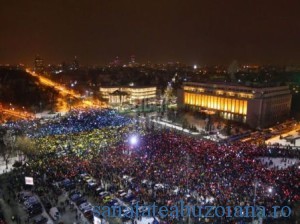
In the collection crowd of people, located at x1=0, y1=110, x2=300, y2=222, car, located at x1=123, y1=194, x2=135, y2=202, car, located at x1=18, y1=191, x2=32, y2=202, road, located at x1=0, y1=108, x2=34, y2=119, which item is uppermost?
crowd of people, located at x1=0, y1=110, x2=300, y2=222

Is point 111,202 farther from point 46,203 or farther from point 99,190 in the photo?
point 46,203

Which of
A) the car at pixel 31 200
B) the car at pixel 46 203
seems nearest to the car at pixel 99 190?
the car at pixel 46 203

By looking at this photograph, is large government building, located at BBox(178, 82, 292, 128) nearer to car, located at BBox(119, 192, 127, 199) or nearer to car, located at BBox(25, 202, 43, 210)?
car, located at BBox(119, 192, 127, 199)

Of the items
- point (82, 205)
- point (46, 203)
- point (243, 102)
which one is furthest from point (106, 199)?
point (243, 102)

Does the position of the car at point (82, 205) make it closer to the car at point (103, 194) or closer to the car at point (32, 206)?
the car at point (103, 194)

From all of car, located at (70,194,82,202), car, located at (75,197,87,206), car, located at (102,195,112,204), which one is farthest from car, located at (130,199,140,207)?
car, located at (70,194,82,202)
